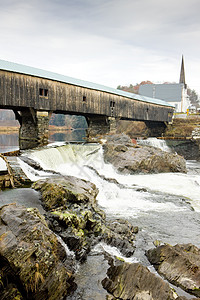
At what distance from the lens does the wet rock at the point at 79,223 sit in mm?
5645

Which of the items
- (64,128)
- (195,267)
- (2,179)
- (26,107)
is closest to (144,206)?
(195,267)

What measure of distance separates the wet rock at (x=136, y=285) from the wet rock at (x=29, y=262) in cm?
83

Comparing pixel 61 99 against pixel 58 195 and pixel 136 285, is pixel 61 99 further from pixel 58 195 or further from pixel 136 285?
pixel 136 285

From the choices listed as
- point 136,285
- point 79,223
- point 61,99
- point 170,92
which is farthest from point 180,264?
point 170,92

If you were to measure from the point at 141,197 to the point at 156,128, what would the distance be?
2872 cm

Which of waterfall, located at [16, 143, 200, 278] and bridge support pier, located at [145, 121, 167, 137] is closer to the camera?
waterfall, located at [16, 143, 200, 278]

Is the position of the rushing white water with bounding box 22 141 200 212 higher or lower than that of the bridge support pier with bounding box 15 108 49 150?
Result: lower

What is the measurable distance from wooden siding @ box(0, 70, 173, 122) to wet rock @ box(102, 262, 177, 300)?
14.2 metres

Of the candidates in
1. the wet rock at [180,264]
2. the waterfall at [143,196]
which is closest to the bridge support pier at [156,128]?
the waterfall at [143,196]

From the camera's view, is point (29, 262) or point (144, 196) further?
point (144, 196)

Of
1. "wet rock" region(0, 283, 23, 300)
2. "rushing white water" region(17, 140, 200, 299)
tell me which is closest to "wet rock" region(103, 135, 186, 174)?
"rushing white water" region(17, 140, 200, 299)

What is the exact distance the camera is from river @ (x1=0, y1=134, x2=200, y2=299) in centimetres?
730

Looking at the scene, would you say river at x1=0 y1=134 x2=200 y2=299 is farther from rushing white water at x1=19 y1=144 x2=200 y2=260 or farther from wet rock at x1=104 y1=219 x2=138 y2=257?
wet rock at x1=104 y1=219 x2=138 y2=257

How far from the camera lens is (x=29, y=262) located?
377 cm
